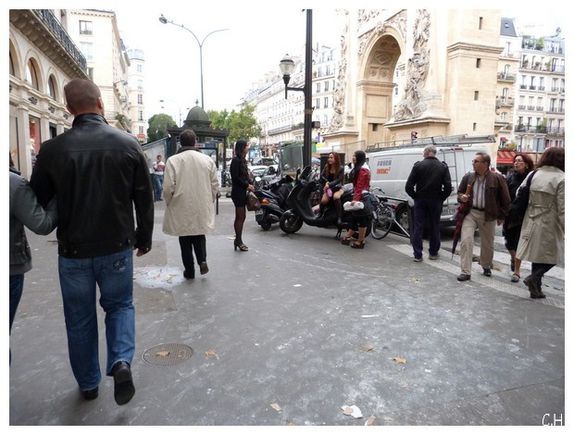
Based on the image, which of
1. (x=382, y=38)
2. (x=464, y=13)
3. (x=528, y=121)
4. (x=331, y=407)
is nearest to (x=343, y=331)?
(x=331, y=407)

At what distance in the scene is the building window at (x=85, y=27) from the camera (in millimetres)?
49688

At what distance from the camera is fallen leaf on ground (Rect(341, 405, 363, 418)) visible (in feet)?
8.91

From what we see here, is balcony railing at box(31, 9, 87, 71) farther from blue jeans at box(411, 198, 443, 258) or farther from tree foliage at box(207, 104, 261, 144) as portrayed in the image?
tree foliage at box(207, 104, 261, 144)

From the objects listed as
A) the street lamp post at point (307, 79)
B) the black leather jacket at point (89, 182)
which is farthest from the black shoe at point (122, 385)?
the street lamp post at point (307, 79)

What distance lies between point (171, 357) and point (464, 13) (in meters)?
22.5

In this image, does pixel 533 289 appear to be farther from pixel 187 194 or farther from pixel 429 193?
pixel 187 194

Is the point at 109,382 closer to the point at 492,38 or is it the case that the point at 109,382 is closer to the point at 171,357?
the point at 171,357

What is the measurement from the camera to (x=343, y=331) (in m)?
4.04

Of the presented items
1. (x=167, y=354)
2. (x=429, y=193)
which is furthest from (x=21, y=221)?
(x=429, y=193)

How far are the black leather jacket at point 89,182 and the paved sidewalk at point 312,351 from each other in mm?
1100

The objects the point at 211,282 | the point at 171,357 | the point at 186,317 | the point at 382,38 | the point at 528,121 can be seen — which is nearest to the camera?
the point at 171,357

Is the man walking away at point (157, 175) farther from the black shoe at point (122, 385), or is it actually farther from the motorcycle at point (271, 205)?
the black shoe at point (122, 385)

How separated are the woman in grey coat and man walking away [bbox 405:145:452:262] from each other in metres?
5.78

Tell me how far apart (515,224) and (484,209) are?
1.50 feet
